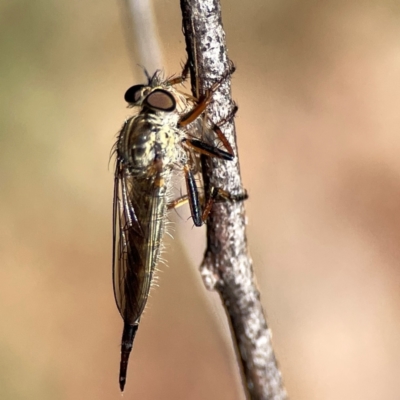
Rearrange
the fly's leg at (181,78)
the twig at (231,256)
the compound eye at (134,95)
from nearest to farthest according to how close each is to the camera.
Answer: the twig at (231,256) → the fly's leg at (181,78) → the compound eye at (134,95)

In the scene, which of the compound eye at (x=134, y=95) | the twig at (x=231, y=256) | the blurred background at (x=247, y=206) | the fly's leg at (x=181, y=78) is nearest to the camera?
the twig at (x=231, y=256)

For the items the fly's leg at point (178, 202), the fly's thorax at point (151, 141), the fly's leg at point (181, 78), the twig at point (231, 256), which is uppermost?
the fly's leg at point (181, 78)

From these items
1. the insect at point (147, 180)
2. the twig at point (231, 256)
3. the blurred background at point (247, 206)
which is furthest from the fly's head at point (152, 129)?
the blurred background at point (247, 206)

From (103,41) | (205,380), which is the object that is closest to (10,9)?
(103,41)

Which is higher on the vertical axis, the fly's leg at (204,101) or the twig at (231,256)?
the fly's leg at (204,101)

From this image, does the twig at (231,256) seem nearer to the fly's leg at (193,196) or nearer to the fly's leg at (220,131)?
the fly's leg at (220,131)

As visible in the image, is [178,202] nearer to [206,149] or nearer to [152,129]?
[152,129]

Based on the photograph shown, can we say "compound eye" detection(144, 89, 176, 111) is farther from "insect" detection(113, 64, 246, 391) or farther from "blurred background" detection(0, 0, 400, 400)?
"blurred background" detection(0, 0, 400, 400)

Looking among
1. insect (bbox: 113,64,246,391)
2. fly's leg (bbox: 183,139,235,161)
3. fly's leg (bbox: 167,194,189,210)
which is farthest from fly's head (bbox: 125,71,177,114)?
fly's leg (bbox: 167,194,189,210)
